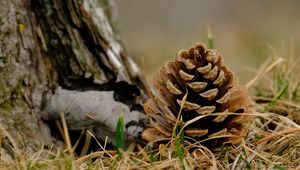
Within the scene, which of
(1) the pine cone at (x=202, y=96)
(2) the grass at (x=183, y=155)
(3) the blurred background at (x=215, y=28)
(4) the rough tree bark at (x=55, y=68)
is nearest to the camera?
(2) the grass at (x=183, y=155)

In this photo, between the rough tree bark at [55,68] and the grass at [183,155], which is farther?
the rough tree bark at [55,68]

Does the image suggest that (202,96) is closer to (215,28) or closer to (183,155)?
(183,155)

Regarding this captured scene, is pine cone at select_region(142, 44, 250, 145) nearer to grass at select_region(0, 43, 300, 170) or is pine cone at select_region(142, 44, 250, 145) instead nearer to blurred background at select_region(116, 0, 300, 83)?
grass at select_region(0, 43, 300, 170)

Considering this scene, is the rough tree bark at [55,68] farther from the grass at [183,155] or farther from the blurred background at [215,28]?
the blurred background at [215,28]

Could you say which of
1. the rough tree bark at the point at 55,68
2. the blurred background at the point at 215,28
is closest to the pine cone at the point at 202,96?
the rough tree bark at the point at 55,68

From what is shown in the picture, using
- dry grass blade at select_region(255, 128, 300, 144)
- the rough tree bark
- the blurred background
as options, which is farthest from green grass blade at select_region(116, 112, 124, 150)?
the blurred background

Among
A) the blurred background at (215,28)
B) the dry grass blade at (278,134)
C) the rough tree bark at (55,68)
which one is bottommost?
the blurred background at (215,28)
